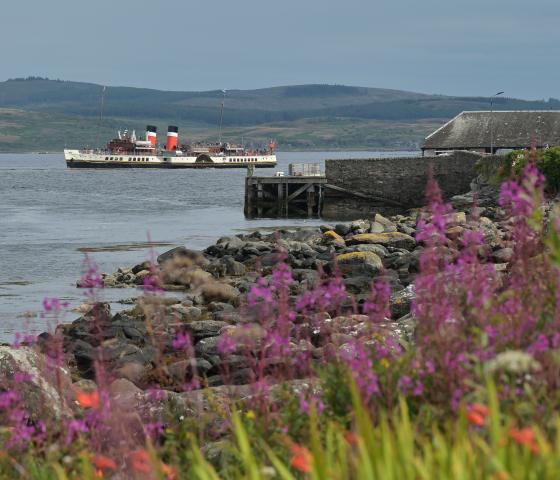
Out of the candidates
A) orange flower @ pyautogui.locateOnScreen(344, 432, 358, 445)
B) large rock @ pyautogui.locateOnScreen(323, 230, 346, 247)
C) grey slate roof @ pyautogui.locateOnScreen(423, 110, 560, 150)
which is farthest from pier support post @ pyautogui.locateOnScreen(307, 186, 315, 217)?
orange flower @ pyautogui.locateOnScreen(344, 432, 358, 445)

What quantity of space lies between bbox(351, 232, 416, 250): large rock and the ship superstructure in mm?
94752

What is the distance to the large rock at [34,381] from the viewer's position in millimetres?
7565

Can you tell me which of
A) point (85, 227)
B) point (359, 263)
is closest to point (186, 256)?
point (359, 263)

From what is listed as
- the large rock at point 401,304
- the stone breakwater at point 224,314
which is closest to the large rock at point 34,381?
the stone breakwater at point 224,314

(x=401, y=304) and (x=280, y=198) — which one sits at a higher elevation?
(x=401, y=304)

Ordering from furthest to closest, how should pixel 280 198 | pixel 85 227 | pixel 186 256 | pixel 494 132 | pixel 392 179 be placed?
pixel 494 132
pixel 280 198
pixel 392 179
pixel 85 227
pixel 186 256

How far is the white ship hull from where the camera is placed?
125m

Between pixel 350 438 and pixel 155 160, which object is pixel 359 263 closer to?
pixel 350 438

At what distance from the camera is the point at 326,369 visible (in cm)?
561

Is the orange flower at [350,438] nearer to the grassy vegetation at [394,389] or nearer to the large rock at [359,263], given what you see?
the grassy vegetation at [394,389]

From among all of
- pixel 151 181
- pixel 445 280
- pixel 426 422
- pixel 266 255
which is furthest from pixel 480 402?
pixel 151 181

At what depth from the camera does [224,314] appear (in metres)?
17.4

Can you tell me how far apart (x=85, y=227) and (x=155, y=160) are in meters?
82.4

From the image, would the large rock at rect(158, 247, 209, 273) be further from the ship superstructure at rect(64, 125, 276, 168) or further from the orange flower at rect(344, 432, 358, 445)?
the ship superstructure at rect(64, 125, 276, 168)
